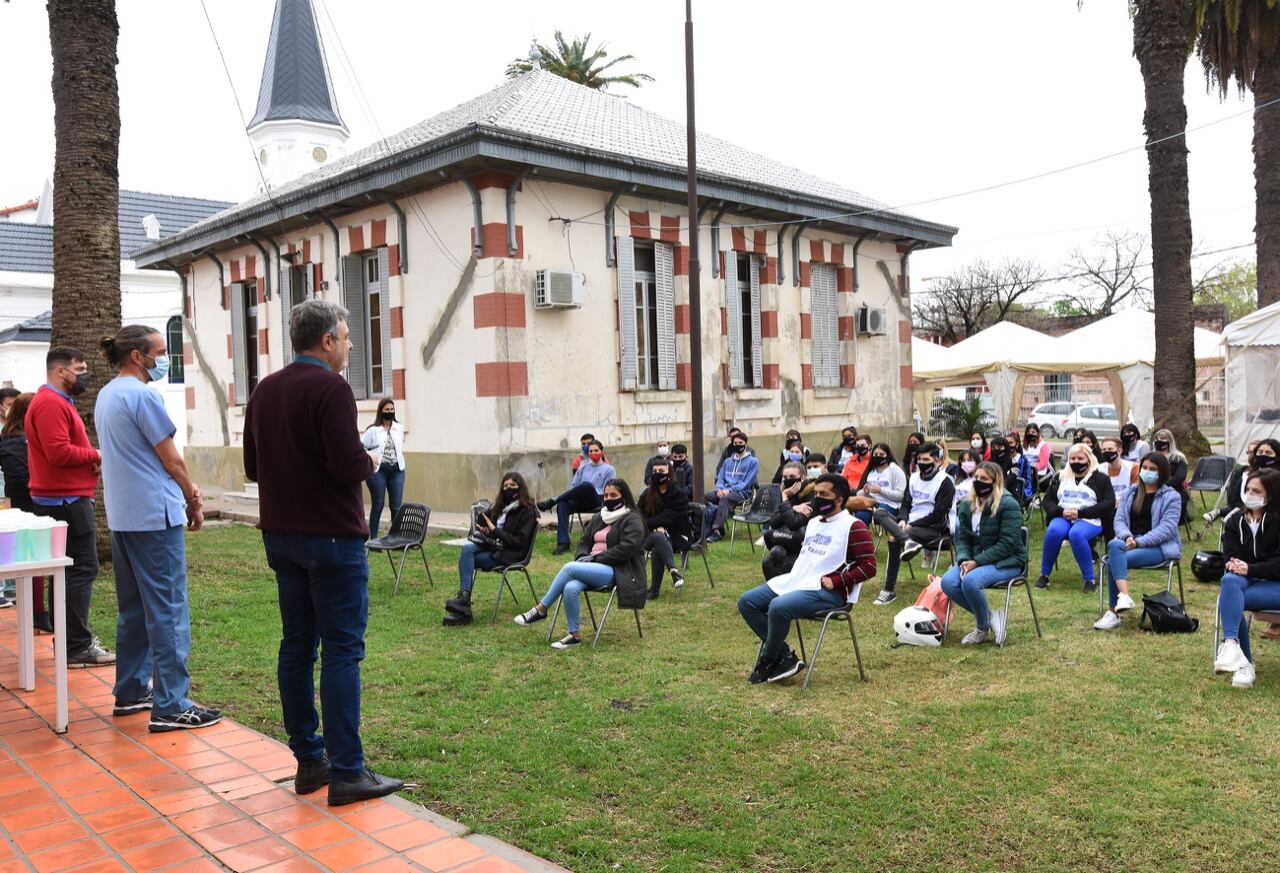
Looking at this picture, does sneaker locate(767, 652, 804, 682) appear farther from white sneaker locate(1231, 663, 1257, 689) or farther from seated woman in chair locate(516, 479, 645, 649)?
white sneaker locate(1231, 663, 1257, 689)

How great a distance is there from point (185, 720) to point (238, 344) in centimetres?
1505

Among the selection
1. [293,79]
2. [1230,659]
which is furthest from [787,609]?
[293,79]

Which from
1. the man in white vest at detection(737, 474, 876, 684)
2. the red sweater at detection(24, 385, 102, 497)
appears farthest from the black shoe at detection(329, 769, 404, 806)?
the red sweater at detection(24, 385, 102, 497)

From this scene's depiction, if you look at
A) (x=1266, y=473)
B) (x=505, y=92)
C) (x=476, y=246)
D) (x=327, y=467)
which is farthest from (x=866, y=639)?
(x=505, y=92)

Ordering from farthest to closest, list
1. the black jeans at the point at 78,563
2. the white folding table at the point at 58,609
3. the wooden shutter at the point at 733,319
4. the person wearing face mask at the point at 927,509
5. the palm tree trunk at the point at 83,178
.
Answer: the wooden shutter at the point at 733,319 < the palm tree trunk at the point at 83,178 < the person wearing face mask at the point at 927,509 < the black jeans at the point at 78,563 < the white folding table at the point at 58,609

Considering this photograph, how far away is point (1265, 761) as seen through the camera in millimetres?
4637

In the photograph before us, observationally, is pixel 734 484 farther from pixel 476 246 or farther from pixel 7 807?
pixel 7 807

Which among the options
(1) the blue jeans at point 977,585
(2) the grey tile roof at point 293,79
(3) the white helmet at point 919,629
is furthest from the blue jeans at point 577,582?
Answer: (2) the grey tile roof at point 293,79

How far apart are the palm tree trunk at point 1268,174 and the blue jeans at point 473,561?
17.0 metres

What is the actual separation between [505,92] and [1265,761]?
1486cm

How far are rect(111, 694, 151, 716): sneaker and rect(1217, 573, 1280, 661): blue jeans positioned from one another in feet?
20.8

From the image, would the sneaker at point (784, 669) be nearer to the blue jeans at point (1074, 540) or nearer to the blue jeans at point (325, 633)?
the blue jeans at point (325, 633)

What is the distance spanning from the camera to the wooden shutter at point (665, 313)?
15.7m

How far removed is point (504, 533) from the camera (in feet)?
26.9
